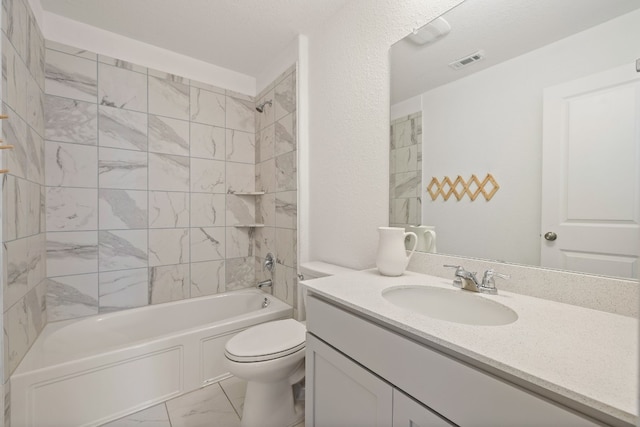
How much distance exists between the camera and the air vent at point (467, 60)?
41.1 inches

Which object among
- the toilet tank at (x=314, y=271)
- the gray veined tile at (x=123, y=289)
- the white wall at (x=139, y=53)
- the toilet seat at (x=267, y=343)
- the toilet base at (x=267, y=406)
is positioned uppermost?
the white wall at (x=139, y=53)

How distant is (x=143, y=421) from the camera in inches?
54.2

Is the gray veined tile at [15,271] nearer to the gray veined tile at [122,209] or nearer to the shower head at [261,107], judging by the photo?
the gray veined tile at [122,209]

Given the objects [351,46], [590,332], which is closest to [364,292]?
[590,332]

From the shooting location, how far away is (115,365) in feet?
4.55

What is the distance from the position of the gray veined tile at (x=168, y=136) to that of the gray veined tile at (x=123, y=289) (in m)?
0.97

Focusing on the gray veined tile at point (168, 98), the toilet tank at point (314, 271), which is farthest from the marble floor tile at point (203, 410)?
the gray veined tile at point (168, 98)

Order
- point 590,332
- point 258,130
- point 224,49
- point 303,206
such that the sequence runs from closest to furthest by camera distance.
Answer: point 590,332, point 303,206, point 224,49, point 258,130

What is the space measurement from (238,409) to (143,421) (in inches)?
19.3

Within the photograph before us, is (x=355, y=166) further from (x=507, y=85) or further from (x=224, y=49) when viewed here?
(x=224, y=49)

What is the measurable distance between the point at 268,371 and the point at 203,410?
590 millimetres

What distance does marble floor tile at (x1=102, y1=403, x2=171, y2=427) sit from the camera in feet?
4.44

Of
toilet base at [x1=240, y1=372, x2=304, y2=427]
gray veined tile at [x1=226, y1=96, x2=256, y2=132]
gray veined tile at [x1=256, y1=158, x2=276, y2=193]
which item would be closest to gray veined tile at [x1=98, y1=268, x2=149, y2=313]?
gray veined tile at [x1=256, y1=158, x2=276, y2=193]

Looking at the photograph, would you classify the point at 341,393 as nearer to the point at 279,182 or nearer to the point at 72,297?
the point at 279,182
